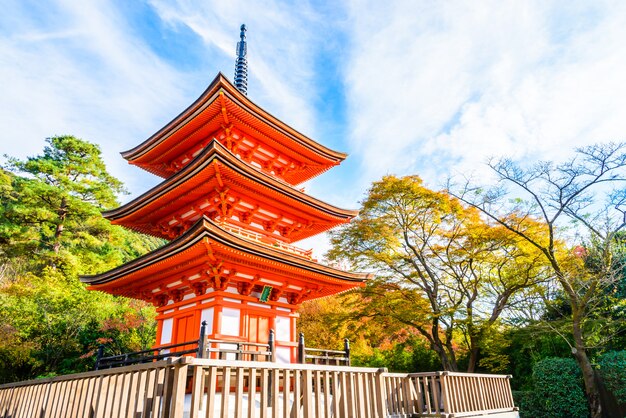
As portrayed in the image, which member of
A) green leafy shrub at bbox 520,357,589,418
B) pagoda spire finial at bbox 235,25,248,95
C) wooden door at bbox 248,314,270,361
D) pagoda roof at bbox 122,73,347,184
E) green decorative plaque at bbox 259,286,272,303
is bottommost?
green leafy shrub at bbox 520,357,589,418

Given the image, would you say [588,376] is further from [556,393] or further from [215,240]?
[215,240]

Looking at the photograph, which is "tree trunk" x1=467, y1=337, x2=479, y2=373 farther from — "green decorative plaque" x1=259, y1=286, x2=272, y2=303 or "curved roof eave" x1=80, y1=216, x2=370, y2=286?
"green decorative plaque" x1=259, y1=286, x2=272, y2=303

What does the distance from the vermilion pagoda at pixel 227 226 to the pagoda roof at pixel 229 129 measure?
4cm

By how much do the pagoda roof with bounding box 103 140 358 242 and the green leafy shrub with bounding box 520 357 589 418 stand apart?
1028cm

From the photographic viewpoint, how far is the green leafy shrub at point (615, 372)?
45.3ft

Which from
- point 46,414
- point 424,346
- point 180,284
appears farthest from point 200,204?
point 424,346

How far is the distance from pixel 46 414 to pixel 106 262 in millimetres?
23136

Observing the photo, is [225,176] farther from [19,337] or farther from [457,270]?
[19,337]

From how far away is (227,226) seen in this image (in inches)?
425

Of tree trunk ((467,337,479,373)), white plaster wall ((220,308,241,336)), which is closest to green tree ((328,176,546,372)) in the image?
tree trunk ((467,337,479,373))

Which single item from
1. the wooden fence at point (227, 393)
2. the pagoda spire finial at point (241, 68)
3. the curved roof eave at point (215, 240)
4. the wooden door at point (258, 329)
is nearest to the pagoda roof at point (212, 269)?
the curved roof eave at point (215, 240)

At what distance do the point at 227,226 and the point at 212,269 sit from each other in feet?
4.59

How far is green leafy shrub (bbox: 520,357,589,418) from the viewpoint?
566 inches

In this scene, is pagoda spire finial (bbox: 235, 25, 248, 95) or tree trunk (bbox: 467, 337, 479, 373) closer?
tree trunk (bbox: 467, 337, 479, 373)
